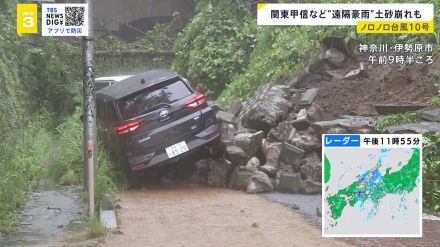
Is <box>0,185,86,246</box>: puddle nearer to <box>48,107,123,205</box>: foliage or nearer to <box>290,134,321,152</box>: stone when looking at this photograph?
<box>48,107,123,205</box>: foliage

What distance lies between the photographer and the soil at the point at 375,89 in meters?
10.8

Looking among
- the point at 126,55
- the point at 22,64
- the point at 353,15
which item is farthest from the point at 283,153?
the point at 126,55

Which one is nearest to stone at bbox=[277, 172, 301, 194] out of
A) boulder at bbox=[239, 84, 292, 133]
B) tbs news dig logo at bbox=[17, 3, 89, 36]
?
boulder at bbox=[239, 84, 292, 133]

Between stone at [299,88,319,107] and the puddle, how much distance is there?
14.0ft

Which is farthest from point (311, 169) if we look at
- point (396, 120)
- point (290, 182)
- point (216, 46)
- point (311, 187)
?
point (216, 46)

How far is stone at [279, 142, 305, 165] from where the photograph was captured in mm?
9992

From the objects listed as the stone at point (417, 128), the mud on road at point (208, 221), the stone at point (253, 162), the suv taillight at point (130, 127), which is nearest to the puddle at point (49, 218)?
the mud on road at point (208, 221)

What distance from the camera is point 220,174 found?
10.6m

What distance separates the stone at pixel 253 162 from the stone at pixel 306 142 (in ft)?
2.21

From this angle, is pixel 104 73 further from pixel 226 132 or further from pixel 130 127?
pixel 130 127

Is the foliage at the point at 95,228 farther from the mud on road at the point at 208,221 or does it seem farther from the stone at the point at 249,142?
the stone at the point at 249,142

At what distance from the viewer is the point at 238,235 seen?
704 cm

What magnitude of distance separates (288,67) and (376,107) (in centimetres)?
303

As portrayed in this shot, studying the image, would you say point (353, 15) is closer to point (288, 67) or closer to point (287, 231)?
point (287, 231)
